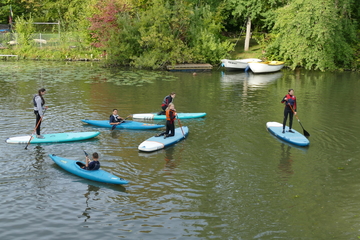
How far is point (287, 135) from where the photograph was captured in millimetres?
17016

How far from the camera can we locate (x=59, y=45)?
46406mm

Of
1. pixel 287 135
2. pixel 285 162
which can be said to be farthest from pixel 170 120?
pixel 287 135

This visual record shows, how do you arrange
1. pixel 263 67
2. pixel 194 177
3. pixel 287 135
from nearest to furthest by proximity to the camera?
pixel 194 177, pixel 287 135, pixel 263 67

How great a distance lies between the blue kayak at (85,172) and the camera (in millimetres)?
12109

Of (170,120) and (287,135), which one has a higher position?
(170,120)

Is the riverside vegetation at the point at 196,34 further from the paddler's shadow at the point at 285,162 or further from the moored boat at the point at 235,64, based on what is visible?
the paddler's shadow at the point at 285,162

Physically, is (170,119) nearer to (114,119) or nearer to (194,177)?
(114,119)

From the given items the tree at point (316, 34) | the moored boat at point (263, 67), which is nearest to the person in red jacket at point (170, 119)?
the moored boat at point (263, 67)

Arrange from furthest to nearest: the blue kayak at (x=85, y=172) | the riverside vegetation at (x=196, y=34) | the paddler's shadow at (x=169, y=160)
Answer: the riverside vegetation at (x=196, y=34) < the paddler's shadow at (x=169, y=160) < the blue kayak at (x=85, y=172)

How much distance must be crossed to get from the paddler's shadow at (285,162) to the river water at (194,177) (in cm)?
4

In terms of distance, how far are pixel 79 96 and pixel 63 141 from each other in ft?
32.4

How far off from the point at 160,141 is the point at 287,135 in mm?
5579

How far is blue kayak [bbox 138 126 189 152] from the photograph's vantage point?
15.3 metres

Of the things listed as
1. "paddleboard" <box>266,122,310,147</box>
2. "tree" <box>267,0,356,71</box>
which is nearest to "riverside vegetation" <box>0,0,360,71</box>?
"tree" <box>267,0,356,71</box>
